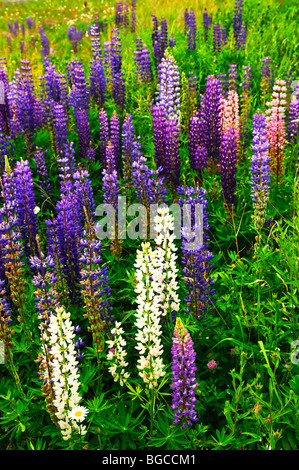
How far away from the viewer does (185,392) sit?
89.1 inches

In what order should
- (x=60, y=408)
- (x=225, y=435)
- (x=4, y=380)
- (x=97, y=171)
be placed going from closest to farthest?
(x=60, y=408), (x=225, y=435), (x=4, y=380), (x=97, y=171)

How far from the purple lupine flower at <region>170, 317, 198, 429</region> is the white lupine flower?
19.5 inches

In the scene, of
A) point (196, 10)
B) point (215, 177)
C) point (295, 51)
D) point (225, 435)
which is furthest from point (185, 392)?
point (196, 10)

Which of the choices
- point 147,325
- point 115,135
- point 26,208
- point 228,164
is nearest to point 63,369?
point 147,325

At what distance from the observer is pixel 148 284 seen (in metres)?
2.46

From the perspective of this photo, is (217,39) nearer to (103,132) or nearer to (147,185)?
(103,132)

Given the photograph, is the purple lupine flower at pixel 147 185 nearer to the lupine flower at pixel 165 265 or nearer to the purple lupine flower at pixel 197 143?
the purple lupine flower at pixel 197 143

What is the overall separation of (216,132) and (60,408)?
9.78 feet

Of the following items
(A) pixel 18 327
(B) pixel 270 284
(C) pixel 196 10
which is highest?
(C) pixel 196 10

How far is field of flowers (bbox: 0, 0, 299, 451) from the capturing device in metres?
2.40

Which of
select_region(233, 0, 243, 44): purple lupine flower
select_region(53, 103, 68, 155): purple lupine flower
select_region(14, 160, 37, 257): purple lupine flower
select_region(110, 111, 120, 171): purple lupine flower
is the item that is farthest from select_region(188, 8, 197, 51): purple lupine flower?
select_region(14, 160, 37, 257): purple lupine flower

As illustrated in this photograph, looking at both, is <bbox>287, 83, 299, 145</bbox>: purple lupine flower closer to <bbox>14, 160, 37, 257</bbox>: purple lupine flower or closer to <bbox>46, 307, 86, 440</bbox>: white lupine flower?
<bbox>14, 160, 37, 257</bbox>: purple lupine flower

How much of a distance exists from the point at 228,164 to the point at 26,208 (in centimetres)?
175

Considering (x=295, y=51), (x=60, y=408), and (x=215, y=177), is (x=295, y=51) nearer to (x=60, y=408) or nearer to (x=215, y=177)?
(x=215, y=177)
